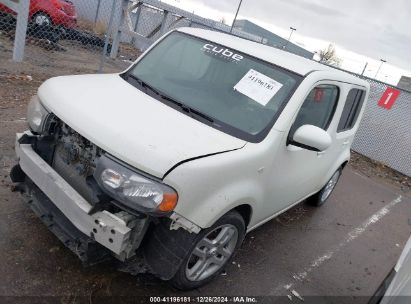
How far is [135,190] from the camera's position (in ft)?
8.05

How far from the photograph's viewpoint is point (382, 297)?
271 centimetres

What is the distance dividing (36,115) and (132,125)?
95 centimetres

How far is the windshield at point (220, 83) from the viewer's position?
3.21 metres

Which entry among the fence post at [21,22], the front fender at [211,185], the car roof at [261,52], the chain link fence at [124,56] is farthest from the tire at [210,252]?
the fence post at [21,22]

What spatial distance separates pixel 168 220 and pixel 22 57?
6.80 meters

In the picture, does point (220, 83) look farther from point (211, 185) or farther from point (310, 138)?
point (211, 185)

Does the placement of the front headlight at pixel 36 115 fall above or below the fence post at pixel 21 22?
above

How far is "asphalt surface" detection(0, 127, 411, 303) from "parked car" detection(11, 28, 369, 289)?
15.5 inches

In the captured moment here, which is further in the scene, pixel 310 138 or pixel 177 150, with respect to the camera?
pixel 310 138

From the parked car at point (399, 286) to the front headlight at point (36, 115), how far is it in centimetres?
269

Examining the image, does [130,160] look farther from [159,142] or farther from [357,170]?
[357,170]

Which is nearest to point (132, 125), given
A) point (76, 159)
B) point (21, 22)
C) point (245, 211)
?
point (76, 159)

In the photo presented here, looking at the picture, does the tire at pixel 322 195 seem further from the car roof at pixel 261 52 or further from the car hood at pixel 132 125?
the car hood at pixel 132 125

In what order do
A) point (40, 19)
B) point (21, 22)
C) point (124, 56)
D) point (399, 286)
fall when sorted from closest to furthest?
point (399, 286), point (21, 22), point (40, 19), point (124, 56)
